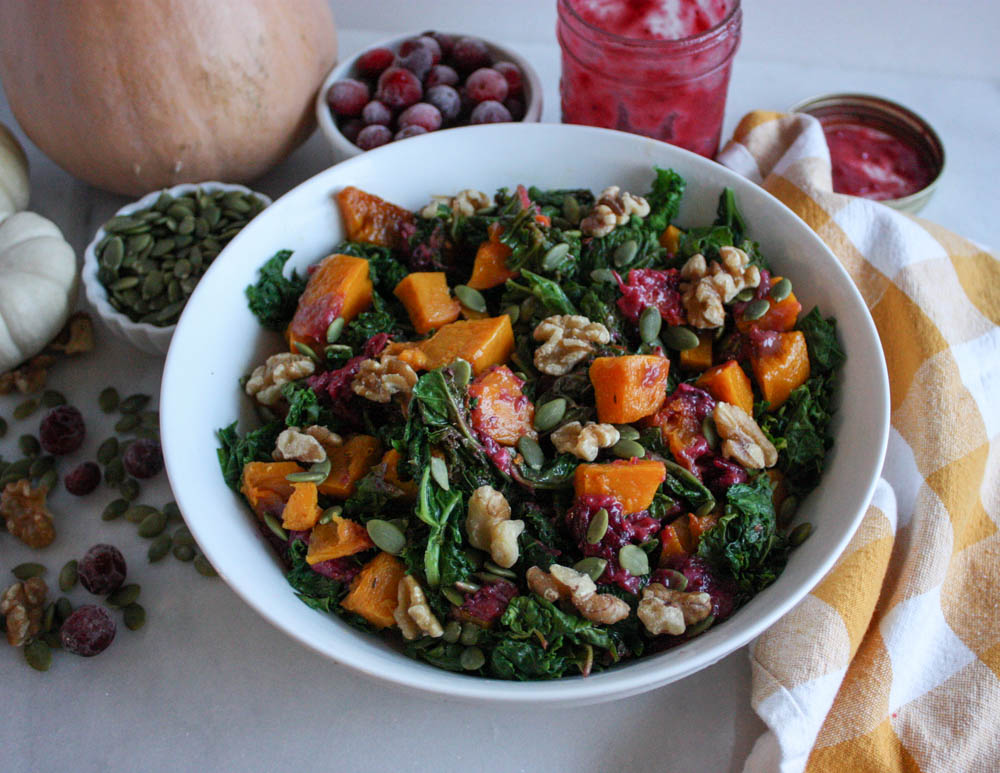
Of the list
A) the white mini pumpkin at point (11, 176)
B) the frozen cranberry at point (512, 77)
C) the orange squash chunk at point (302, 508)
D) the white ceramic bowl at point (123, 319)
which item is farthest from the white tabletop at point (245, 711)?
the frozen cranberry at point (512, 77)

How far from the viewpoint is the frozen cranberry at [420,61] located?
268 cm

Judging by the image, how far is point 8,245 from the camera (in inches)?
98.5

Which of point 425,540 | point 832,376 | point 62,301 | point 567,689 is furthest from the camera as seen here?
point 62,301

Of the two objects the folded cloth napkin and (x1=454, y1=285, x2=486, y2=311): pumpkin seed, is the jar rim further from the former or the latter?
(x1=454, y1=285, x2=486, y2=311): pumpkin seed

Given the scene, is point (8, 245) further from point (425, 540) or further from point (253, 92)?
point (425, 540)

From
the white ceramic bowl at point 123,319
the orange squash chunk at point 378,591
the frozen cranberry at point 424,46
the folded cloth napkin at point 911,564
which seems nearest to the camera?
the orange squash chunk at point 378,591

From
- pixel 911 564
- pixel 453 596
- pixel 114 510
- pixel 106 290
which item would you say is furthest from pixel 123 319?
pixel 911 564

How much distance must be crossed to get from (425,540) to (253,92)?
163 centimetres

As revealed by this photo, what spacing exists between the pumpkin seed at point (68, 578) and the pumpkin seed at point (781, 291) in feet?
5.80

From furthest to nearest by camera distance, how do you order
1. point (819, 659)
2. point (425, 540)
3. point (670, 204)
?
point (670, 204) < point (819, 659) < point (425, 540)

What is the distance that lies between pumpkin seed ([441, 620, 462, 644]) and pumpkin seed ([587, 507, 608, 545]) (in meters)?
0.29

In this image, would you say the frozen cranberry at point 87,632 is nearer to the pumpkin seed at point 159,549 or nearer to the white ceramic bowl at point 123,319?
the pumpkin seed at point 159,549

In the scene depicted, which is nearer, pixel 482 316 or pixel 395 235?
pixel 482 316

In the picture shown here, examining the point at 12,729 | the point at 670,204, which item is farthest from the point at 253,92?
the point at 12,729
